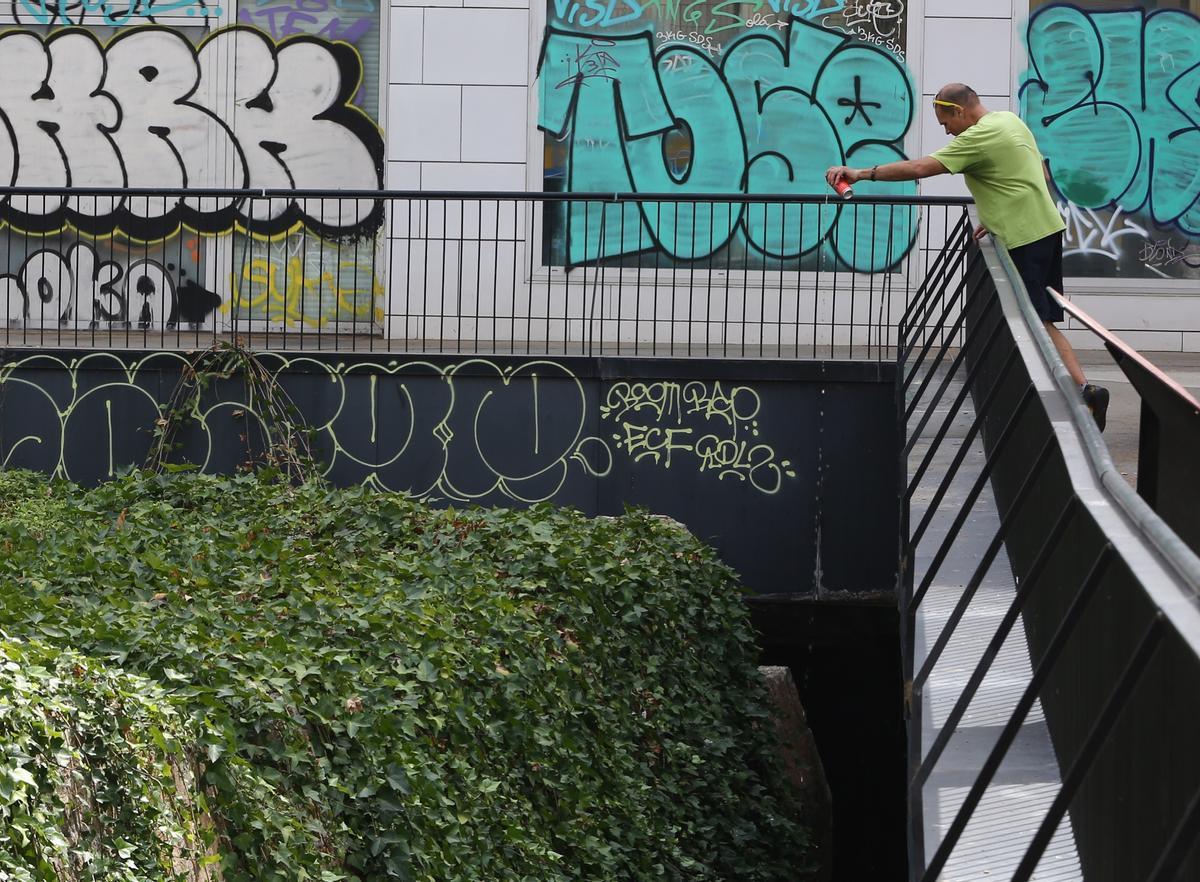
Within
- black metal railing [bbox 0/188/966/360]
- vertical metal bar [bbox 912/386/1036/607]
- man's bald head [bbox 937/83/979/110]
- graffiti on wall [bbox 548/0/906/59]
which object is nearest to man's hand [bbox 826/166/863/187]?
man's bald head [bbox 937/83/979/110]

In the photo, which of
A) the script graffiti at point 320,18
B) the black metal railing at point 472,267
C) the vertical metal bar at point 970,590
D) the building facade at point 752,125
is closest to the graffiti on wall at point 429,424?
the black metal railing at point 472,267

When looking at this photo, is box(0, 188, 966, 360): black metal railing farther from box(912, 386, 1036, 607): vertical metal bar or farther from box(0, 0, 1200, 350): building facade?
box(912, 386, 1036, 607): vertical metal bar

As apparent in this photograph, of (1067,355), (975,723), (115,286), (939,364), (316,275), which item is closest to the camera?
(975,723)

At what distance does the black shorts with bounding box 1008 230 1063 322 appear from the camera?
7.60 metres

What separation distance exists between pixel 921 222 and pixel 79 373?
6.63 m

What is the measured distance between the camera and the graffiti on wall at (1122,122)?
1282cm

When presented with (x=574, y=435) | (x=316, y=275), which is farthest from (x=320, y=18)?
(x=574, y=435)

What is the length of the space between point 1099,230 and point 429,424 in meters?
6.24

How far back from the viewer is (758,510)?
10055 millimetres

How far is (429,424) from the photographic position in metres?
10.2

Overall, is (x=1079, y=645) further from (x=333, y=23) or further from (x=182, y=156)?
(x=182, y=156)

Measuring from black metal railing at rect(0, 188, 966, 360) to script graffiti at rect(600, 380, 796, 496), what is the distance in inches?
63.4

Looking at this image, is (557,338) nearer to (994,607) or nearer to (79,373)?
(79,373)

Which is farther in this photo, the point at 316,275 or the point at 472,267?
the point at 316,275
